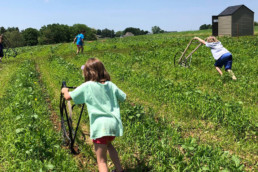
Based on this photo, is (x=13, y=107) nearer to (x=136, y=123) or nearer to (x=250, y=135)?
(x=136, y=123)

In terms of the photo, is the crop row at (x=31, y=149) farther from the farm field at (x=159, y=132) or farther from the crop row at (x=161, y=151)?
the crop row at (x=161, y=151)

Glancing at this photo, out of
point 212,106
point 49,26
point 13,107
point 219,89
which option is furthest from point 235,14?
point 49,26

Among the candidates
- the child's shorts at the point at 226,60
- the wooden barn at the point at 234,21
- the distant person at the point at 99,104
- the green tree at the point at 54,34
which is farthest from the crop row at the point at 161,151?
the green tree at the point at 54,34

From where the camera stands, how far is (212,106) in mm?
5816

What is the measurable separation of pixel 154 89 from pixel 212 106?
2596mm

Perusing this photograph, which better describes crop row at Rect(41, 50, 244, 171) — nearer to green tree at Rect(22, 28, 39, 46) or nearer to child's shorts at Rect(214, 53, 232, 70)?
child's shorts at Rect(214, 53, 232, 70)

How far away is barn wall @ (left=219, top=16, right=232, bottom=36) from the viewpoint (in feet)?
113

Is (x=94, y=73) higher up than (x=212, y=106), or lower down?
higher up

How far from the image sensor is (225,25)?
115ft

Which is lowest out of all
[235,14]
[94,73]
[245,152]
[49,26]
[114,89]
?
[245,152]

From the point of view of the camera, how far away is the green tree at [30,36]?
129 meters

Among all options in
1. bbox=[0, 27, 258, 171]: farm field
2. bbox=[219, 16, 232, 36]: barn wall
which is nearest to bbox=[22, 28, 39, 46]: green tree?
bbox=[219, 16, 232, 36]: barn wall

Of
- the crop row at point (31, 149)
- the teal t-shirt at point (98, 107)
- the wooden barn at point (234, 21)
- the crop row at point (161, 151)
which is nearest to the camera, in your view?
the teal t-shirt at point (98, 107)

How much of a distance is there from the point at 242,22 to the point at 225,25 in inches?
114
